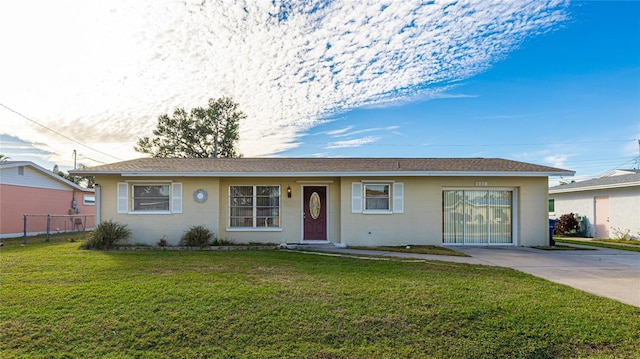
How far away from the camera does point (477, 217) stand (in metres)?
11.9

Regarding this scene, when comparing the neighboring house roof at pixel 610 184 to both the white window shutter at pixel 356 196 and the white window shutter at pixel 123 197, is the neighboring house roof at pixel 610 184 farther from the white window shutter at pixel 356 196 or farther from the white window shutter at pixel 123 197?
the white window shutter at pixel 123 197

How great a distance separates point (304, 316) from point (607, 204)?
18.7 meters

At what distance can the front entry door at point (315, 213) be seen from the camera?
11.9m

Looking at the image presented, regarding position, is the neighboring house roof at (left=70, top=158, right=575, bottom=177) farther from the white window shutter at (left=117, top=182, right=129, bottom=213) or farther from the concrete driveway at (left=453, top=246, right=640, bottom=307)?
the concrete driveway at (left=453, top=246, right=640, bottom=307)

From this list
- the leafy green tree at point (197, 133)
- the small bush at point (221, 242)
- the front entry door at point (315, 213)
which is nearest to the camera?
the small bush at point (221, 242)

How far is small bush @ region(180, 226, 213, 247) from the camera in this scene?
10812 millimetres

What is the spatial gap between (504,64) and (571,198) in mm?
11094

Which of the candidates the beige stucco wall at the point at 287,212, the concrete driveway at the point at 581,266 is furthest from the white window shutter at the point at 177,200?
the concrete driveway at the point at 581,266

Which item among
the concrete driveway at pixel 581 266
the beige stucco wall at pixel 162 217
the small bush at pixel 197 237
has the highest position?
the beige stucco wall at pixel 162 217

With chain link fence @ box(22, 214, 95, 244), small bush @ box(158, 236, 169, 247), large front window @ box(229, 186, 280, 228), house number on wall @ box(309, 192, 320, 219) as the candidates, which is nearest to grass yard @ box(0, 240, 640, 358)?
small bush @ box(158, 236, 169, 247)

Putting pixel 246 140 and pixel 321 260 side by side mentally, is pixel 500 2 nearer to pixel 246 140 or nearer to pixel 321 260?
pixel 321 260

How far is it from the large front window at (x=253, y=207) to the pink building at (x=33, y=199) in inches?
322

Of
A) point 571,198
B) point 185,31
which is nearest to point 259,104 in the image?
point 185,31

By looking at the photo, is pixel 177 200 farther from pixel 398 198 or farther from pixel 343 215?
pixel 398 198
